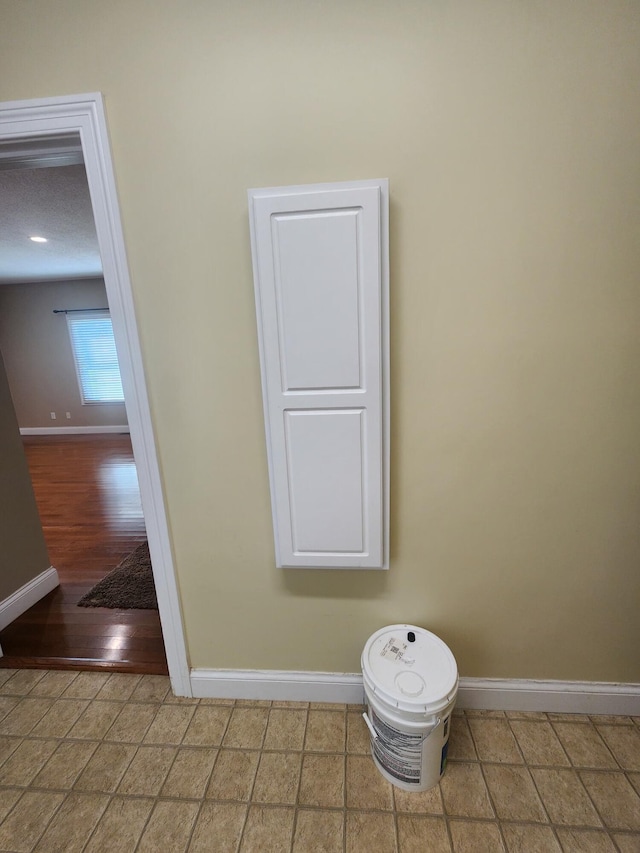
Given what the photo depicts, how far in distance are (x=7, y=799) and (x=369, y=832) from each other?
1.14 metres

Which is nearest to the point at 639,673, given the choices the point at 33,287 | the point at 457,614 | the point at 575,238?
the point at 457,614

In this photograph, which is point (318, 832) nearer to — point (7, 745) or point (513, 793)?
point (513, 793)

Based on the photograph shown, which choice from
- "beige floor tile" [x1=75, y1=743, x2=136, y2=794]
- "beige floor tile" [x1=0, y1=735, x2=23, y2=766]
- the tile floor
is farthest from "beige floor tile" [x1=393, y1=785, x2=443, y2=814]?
"beige floor tile" [x1=0, y1=735, x2=23, y2=766]

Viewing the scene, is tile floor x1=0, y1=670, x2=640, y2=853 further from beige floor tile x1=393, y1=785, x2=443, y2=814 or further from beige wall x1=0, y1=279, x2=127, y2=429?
beige wall x1=0, y1=279, x2=127, y2=429

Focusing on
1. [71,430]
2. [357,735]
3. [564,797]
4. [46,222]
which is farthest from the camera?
[71,430]

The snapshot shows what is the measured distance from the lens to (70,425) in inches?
254

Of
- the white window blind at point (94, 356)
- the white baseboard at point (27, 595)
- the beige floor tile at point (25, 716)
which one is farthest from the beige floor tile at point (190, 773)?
the white window blind at point (94, 356)

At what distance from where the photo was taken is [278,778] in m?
1.20

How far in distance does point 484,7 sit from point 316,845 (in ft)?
7.49

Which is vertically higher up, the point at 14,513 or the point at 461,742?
the point at 14,513

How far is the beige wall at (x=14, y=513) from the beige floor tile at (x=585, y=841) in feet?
8.28

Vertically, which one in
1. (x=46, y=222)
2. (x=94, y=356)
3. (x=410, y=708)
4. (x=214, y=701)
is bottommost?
(x=214, y=701)

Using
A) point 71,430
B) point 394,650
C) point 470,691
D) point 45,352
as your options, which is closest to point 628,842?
point 470,691

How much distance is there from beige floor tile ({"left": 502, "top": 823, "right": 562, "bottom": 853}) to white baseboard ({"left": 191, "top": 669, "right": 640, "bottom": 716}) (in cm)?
36
